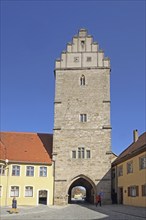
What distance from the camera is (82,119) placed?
38688 mm

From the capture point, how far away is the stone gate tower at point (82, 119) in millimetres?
36656

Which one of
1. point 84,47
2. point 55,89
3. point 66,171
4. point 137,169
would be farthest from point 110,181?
point 84,47

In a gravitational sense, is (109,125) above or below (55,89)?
below

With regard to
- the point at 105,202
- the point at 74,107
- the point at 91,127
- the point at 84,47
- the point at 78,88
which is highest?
the point at 84,47

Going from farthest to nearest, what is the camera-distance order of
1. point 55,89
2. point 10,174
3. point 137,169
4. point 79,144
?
point 55,89, point 79,144, point 10,174, point 137,169

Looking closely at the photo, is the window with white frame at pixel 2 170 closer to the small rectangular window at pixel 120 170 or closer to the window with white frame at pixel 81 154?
the window with white frame at pixel 81 154

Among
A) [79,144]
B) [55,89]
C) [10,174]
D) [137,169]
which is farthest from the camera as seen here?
[55,89]

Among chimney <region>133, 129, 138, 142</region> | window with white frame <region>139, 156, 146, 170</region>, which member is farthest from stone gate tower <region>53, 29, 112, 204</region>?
window with white frame <region>139, 156, 146, 170</region>

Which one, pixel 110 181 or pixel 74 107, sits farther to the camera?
pixel 74 107

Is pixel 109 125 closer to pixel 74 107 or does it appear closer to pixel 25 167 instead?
pixel 74 107

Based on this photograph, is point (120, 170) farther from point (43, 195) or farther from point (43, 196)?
point (43, 196)

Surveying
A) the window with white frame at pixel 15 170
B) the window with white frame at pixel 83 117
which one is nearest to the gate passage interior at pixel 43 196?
the window with white frame at pixel 15 170

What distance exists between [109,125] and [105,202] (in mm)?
8877

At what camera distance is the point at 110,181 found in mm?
36438
